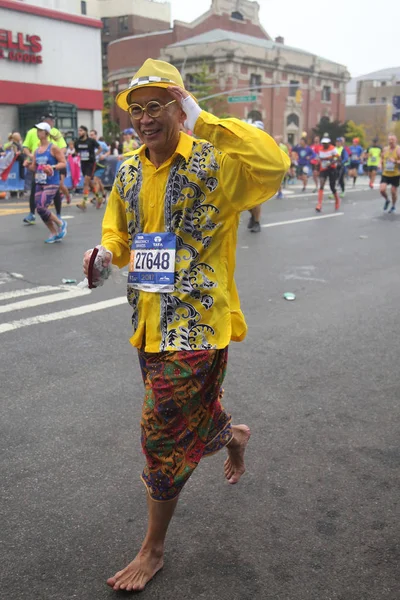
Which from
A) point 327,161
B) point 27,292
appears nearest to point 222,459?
point 27,292

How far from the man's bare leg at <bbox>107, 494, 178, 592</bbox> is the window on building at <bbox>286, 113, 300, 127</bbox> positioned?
65.8 m

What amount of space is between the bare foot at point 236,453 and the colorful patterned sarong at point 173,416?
1.54 ft

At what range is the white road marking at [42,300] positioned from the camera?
6441 mm

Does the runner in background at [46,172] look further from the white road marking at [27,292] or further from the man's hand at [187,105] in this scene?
the man's hand at [187,105]

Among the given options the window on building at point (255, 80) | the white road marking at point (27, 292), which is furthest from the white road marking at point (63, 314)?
the window on building at point (255, 80)

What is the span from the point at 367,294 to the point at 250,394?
134 inches

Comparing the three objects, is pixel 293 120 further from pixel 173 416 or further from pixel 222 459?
pixel 173 416

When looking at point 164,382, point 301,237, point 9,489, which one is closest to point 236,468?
point 164,382

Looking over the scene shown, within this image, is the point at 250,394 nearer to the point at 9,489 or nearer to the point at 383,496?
the point at 383,496

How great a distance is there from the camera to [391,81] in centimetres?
10412

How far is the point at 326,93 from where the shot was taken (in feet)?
231

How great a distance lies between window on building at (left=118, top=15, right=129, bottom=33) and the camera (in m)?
75.7

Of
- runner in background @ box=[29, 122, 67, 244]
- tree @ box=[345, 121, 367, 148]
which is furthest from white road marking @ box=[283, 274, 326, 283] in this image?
tree @ box=[345, 121, 367, 148]

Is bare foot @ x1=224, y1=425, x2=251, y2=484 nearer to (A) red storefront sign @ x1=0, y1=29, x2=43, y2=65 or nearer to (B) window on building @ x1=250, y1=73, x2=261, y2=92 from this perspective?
(A) red storefront sign @ x1=0, y1=29, x2=43, y2=65
